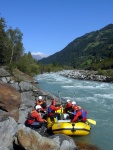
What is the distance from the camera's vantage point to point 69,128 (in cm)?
1322

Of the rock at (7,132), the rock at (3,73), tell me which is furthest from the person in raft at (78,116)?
the rock at (3,73)

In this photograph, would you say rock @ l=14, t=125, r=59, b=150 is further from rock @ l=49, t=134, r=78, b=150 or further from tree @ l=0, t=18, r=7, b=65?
tree @ l=0, t=18, r=7, b=65

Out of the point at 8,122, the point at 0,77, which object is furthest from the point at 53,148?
the point at 0,77

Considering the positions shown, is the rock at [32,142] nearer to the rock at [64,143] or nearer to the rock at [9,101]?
the rock at [64,143]

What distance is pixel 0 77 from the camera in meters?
22.2

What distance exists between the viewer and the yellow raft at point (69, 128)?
13.1m

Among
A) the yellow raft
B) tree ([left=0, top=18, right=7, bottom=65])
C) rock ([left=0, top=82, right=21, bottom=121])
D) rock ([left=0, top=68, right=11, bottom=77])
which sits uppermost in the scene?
tree ([left=0, top=18, right=7, bottom=65])

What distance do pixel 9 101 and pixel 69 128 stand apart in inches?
169

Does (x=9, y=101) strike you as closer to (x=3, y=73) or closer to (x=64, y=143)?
(x=64, y=143)

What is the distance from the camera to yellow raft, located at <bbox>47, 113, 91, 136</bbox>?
517 inches

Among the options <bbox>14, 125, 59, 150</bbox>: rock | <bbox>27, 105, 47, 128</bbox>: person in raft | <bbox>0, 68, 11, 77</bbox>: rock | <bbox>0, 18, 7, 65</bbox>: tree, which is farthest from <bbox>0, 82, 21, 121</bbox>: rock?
<bbox>0, 18, 7, 65</bbox>: tree

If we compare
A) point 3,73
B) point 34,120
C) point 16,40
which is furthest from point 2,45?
point 34,120

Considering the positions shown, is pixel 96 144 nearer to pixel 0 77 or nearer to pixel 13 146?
pixel 13 146

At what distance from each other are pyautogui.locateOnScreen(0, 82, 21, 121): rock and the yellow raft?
2.51m
